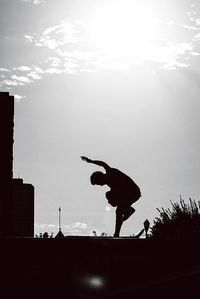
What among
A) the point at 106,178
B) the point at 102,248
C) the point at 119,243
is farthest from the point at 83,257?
the point at 106,178

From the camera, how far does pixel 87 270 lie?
6.73 metres

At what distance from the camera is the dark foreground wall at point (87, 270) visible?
221 inches

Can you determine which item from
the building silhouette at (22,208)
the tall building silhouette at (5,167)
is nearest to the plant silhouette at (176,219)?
the tall building silhouette at (5,167)

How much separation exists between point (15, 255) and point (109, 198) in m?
5.15

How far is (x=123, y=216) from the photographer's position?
11.1 metres

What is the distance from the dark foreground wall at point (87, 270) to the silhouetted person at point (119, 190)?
1.78m

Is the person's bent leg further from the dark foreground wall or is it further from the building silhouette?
the building silhouette

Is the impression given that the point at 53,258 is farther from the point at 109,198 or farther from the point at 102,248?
the point at 109,198

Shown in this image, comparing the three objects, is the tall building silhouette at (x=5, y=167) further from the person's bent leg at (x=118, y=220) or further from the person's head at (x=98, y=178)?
the person's head at (x=98, y=178)

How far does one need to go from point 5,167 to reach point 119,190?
28.9m

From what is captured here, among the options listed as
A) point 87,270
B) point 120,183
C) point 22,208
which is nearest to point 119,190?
point 120,183

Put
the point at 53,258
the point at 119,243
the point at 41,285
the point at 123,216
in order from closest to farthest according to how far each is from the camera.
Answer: the point at 41,285, the point at 53,258, the point at 119,243, the point at 123,216

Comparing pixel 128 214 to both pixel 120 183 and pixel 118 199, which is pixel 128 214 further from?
pixel 120 183

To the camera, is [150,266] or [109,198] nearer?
[150,266]
